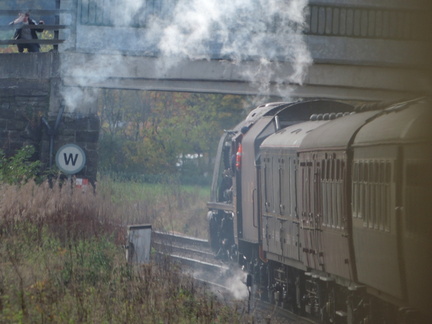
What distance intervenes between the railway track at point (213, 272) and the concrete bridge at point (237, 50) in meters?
4.05

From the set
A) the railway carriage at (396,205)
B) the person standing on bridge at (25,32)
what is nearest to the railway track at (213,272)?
the railway carriage at (396,205)

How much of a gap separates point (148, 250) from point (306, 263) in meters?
2.55

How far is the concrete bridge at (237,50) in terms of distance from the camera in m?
23.8

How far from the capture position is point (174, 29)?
23.8 meters

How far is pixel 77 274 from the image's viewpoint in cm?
1276

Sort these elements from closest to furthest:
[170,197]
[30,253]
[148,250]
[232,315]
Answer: [232,315] → [30,253] → [148,250] → [170,197]

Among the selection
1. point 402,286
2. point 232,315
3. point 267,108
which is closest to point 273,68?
point 267,108

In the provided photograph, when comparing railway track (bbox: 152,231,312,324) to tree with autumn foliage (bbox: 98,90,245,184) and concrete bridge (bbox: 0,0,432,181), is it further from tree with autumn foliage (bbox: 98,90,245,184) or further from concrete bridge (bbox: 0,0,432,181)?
tree with autumn foliage (bbox: 98,90,245,184)

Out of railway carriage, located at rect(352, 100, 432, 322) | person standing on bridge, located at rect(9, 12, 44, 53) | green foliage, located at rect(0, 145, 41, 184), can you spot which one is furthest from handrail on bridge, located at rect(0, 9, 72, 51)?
railway carriage, located at rect(352, 100, 432, 322)

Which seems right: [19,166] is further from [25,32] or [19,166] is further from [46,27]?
[25,32]

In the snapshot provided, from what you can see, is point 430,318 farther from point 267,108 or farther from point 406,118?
point 267,108

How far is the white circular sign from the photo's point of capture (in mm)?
22266

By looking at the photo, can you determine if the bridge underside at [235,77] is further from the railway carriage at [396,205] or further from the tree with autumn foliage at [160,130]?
the railway carriage at [396,205]

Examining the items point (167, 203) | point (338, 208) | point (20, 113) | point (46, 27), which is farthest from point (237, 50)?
point (338, 208)
